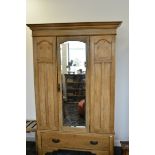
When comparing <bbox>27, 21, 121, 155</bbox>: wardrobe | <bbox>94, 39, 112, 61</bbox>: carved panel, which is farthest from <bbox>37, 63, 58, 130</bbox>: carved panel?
<bbox>94, 39, 112, 61</bbox>: carved panel

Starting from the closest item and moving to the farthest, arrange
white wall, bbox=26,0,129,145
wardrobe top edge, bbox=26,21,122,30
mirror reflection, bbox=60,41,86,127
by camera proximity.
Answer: wardrobe top edge, bbox=26,21,122,30 < mirror reflection, bbox=60,41,86,127 < white wall, bbox=26,0,129,145

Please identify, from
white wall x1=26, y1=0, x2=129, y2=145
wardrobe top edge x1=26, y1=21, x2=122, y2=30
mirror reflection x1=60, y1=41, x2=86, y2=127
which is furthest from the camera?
white wall x1=26, y1=0, x2=129, y2=145

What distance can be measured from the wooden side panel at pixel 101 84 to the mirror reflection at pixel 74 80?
0.12 metres

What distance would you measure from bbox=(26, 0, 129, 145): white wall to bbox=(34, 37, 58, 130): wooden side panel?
779 mm

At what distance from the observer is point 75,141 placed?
2.73 meters

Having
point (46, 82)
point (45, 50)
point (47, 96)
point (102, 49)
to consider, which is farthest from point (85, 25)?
point (47, 96)

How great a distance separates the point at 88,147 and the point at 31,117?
1228 millimetres

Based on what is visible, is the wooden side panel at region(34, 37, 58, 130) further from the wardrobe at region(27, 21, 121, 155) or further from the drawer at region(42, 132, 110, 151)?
the drawer at region(42, 132, 110, 151)

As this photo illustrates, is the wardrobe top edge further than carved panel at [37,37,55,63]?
No

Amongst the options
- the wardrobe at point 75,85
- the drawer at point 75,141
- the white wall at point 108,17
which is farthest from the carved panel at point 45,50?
the drawer at point 75,141

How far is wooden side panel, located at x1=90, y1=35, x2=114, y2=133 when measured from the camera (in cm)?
255

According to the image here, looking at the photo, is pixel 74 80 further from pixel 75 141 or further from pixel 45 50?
pixel 75 141

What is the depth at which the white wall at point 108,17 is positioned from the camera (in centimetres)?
312
